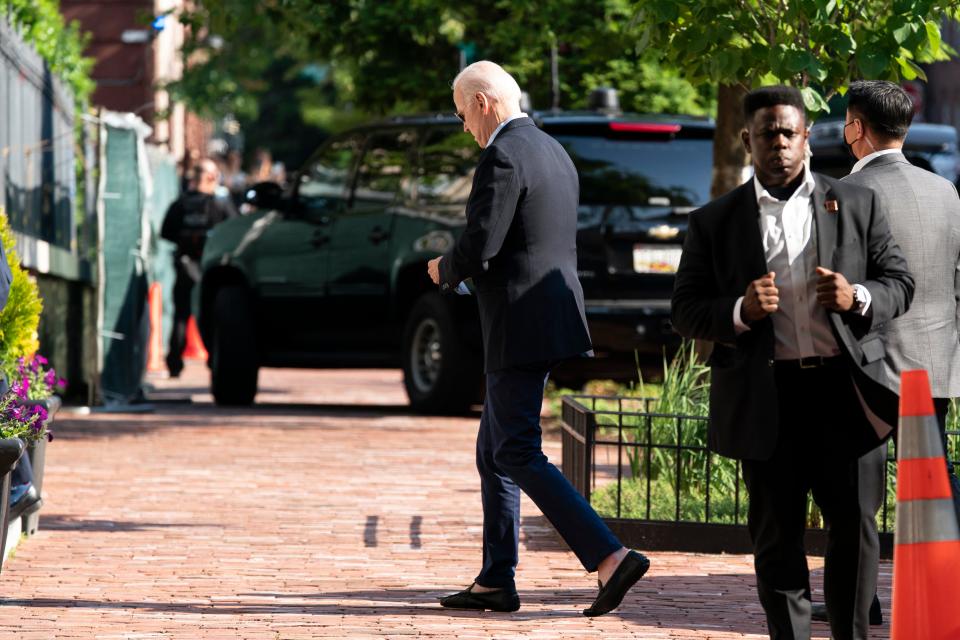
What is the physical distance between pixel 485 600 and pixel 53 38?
7.84 meters

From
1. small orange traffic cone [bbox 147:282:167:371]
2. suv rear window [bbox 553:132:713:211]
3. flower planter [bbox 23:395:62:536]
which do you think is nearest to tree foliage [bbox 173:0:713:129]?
suv rear window [bbox 553:132:713:211]

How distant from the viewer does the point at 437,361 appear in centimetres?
1298

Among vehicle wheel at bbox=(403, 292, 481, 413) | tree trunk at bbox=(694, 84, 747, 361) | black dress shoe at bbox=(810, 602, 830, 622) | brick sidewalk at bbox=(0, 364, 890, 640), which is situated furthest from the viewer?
vehicle wheel at bbox=(403, 292, 481, 413)

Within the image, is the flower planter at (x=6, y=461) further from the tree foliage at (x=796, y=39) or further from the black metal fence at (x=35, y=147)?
the black metal fence at (x=35, y=147)

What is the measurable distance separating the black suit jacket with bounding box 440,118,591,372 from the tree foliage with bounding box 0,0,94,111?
5.39 m

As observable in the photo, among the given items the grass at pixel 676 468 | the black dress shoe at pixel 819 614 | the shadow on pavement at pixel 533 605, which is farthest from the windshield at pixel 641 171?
the black dress shoe at pixel 819 614

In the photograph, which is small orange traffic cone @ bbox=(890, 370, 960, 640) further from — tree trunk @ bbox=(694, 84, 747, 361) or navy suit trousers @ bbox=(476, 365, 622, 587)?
tree trunk @ bbox=(694, 84, 747, 361)

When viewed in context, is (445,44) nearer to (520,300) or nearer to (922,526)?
(520,300)

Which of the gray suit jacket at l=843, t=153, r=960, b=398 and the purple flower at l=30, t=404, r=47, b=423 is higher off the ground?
the gray suit jacket at l=843, t=153, r=960, b=398

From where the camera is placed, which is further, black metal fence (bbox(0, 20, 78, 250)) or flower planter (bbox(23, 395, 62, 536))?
black metal fence (bbox(0, 20, 78, 250))

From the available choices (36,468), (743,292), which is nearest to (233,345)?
(36,468)

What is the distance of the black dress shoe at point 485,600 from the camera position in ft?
21.0

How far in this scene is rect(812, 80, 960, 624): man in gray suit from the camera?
557cm

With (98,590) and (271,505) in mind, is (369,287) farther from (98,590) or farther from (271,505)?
(98,590)
